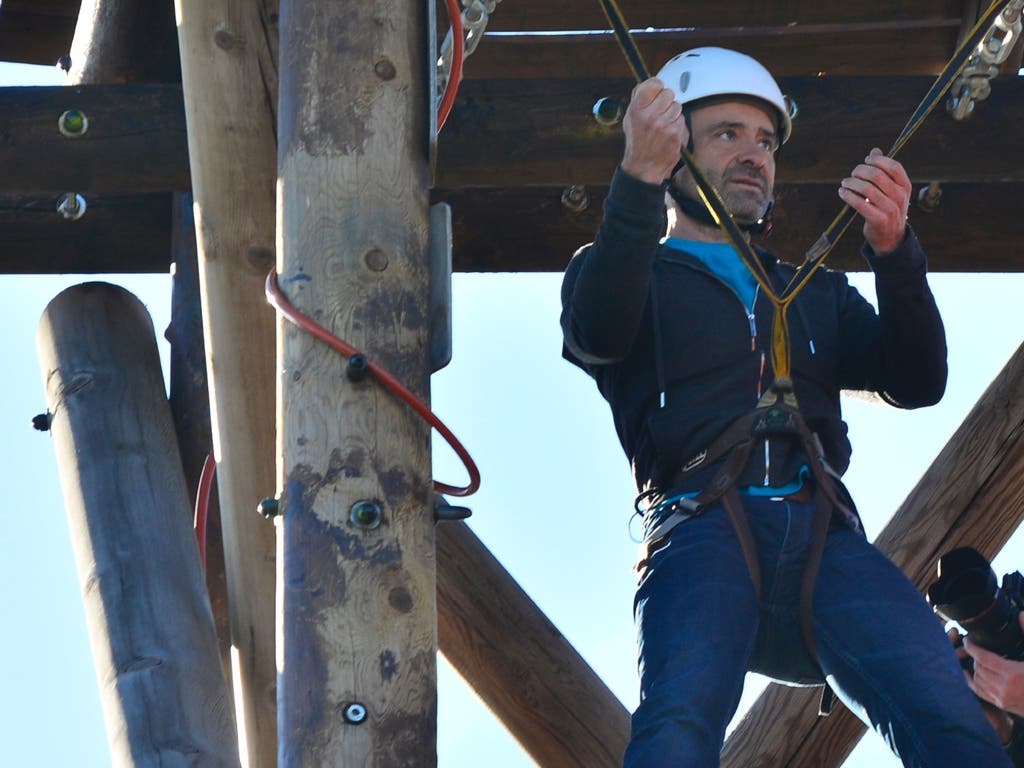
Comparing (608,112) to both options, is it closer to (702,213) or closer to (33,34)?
(702,213)

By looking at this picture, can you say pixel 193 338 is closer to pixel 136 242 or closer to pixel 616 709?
pixel 136 242

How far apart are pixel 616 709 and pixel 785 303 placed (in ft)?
5.82

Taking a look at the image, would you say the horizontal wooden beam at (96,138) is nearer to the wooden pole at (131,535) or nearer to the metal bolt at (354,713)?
the wooden pole at (131,535)

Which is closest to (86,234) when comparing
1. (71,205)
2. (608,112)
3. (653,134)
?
(71,205)

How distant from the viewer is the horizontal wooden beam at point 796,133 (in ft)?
18.3

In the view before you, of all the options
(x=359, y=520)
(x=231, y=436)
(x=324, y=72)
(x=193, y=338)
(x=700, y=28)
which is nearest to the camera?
(x=359, y=520)

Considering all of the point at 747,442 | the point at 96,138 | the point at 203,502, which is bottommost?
the point at 747,442

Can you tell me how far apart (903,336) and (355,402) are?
1.23m

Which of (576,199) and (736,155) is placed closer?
(736,155)

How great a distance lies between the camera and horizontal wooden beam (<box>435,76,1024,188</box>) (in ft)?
18.3

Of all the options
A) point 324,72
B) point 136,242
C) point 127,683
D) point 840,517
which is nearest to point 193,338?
point 136,242

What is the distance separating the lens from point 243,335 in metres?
4.84

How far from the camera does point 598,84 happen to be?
5.60 m

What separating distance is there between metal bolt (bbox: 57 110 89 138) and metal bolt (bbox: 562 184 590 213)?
4.29 feet
